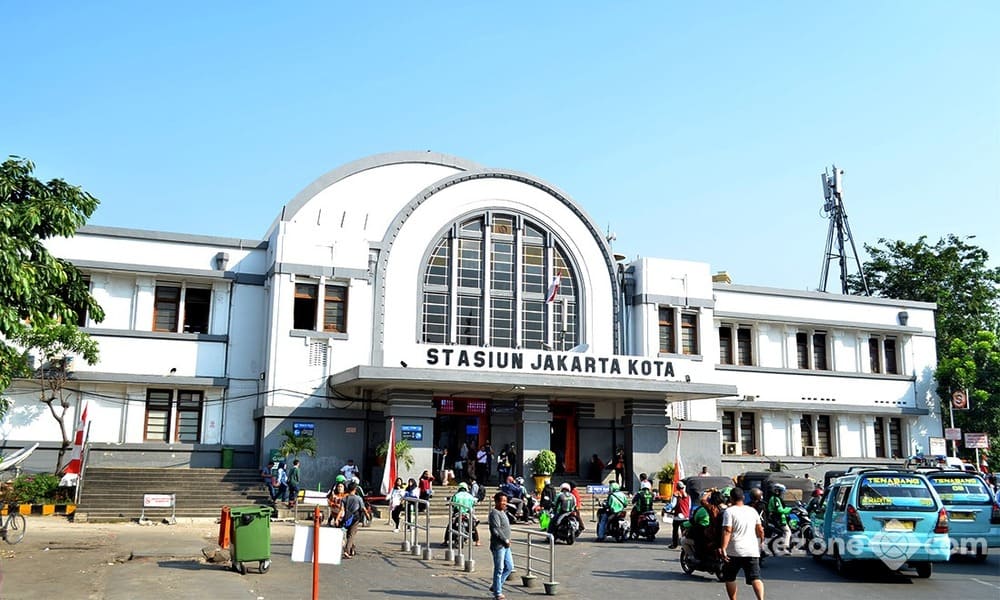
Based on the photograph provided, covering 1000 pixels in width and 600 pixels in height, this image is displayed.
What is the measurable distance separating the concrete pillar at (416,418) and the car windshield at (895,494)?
15.5 m

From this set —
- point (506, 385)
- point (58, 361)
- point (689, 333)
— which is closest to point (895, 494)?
point (506, 385)

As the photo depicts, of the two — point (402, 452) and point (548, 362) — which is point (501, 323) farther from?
point (402, 452)

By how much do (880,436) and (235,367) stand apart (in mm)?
27327

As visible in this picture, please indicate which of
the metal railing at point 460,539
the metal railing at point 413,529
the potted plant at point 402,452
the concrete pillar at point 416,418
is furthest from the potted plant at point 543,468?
the metal railing at point 460,539

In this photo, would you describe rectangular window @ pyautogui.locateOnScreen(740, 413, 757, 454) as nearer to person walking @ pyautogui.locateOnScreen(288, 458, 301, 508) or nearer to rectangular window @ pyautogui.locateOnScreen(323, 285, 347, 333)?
rectangular window @ pyautogui.locateOnScreen(323, 285, 347, 333)

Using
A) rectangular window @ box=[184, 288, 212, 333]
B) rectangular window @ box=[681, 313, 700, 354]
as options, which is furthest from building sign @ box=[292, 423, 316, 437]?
rectangular window @ box=[681, 313, 700, 354]

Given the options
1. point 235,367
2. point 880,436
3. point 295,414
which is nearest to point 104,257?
point 235,367

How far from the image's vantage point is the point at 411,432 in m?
28.4

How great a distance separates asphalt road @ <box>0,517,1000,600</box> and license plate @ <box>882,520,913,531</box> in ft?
2.97

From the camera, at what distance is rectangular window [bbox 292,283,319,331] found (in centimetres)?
3034

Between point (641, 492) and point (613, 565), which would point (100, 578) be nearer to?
point (613, 565)

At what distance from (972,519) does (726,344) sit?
2009 centimetres

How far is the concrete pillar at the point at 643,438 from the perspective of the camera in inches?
1226

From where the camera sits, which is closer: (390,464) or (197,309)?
(390,464)
